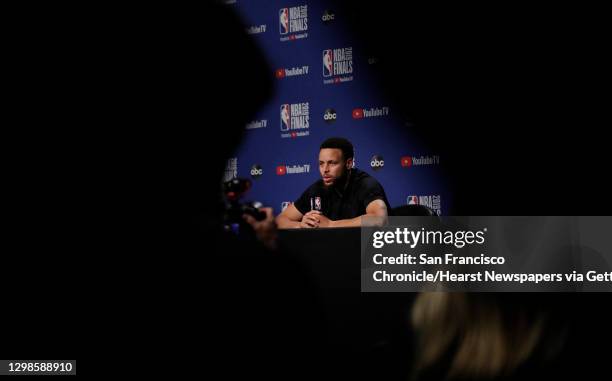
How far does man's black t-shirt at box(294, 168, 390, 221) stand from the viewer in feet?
14.8

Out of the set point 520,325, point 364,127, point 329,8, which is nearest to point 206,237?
point 520,325

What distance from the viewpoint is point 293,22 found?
5.74 m

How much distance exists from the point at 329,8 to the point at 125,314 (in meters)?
5.39

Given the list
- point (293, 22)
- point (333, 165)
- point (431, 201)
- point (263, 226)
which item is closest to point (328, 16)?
Answer: point (293, 22)

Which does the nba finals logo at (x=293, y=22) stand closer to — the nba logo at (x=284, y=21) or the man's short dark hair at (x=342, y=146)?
the nba logo at (x=284, y=21)

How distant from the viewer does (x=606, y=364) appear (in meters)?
0.84

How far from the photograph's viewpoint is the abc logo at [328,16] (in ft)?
18.1

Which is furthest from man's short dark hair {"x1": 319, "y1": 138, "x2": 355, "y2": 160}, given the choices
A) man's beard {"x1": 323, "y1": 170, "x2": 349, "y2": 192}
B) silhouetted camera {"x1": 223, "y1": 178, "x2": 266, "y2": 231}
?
silhouetted camera {"x1": 223, "y1": 178, "x2": 266, "y2": 231}

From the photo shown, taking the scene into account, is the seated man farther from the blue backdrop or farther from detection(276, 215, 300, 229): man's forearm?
the blue backdrop

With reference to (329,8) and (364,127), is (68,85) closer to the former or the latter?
(364,127)

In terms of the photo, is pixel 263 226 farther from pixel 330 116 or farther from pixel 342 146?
pixel 330 116

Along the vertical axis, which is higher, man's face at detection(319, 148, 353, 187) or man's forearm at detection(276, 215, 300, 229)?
man's face at detection(319, 148, 353, 187)

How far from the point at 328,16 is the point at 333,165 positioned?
1.74 metres

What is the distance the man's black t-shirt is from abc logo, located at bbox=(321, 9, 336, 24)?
65.9 inches
